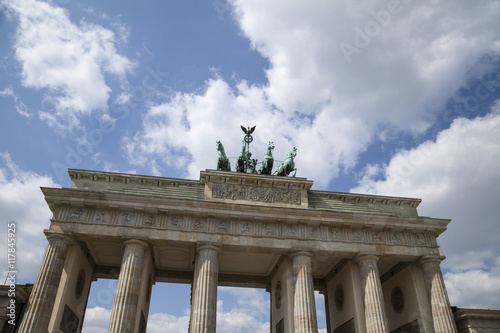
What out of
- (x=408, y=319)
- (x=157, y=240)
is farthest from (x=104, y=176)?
(x=408, y=319)

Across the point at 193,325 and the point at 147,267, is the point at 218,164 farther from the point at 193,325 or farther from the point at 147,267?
the point at 193,325

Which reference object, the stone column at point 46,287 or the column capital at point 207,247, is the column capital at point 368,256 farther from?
the stone column at point 46,287

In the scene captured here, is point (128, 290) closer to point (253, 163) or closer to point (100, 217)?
point (100, 217)

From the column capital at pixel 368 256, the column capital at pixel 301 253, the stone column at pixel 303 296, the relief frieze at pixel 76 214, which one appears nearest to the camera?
the stone column at pixel 303 296

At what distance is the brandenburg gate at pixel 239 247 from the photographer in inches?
846

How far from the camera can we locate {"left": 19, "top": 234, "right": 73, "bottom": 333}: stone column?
19.2 metres

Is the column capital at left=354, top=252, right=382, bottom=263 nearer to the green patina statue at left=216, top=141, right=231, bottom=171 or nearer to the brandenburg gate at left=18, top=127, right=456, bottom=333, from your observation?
the brandenburg gate at left=18, top=127, right=456, bottom=333

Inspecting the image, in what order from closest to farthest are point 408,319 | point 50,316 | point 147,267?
point 50,316 < point 147,267 < point 408,319

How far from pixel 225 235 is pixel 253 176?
4.92 meters

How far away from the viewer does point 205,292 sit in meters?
21.2

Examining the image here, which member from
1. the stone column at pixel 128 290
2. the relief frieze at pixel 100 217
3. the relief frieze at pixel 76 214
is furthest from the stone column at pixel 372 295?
the relief frieze at pixel 76 214

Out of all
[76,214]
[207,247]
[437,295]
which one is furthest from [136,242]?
[437,295]

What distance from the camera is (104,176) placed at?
25156 millimetres

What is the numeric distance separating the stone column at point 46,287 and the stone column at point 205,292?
7.83 meters
